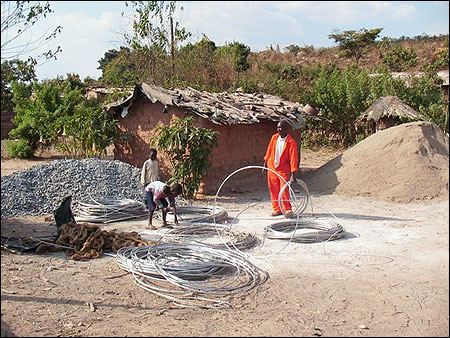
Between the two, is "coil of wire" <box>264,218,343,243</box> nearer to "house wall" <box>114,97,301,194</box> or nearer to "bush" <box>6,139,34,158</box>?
"house wall" <box>114,97,301,194</box>

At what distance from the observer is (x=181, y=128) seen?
11016mm

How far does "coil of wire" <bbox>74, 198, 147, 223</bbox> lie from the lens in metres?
9.04

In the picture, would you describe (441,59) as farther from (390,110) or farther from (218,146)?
(218,146)

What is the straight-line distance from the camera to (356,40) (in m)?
34.9

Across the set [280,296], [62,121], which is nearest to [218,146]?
[62,121]

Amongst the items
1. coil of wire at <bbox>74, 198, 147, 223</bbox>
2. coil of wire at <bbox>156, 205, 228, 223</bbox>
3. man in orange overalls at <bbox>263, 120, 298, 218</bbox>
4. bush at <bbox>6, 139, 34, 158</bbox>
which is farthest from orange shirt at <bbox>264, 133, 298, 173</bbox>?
bush at <bbox>6, 139, 34, 158</bbox>

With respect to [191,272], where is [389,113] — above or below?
above

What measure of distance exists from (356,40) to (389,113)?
1988 cm

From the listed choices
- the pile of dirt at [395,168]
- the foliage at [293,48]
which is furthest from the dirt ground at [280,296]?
the foliage at [293,48]

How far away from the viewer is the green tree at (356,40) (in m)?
34.3

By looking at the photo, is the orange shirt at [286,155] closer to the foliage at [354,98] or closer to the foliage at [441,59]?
the foliage at [354,98]

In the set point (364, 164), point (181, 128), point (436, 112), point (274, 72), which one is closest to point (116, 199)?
point (181, 128)

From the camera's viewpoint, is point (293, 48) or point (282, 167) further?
point (293, 48)

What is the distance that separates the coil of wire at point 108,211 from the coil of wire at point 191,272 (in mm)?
2321
